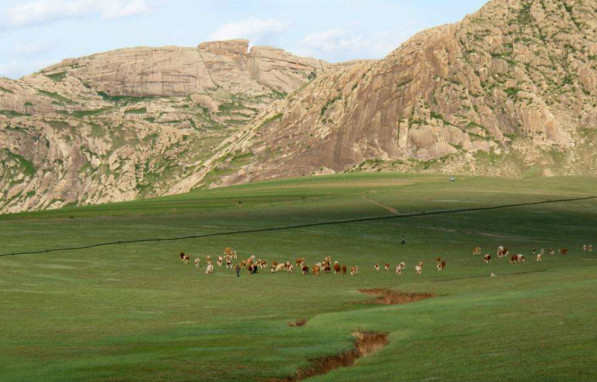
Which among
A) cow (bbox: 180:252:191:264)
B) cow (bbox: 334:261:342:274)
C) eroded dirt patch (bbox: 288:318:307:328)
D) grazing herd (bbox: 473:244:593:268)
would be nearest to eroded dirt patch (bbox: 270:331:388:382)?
eroded dirt patch (bbox: 288:318:307:328)

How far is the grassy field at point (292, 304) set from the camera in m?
30.4

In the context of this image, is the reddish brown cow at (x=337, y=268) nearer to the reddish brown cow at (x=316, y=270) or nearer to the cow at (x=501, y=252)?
the reddish brown cow at (x=316, y=270)

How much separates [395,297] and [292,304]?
9477 mm

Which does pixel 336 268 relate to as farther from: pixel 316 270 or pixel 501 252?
pixel 501 252

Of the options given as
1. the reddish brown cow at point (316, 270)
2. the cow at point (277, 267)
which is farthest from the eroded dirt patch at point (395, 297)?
the cow at point (277, 267)

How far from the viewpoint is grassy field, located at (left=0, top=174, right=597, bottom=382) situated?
30.4m

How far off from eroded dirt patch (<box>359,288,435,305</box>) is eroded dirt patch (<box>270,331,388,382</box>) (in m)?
16.2

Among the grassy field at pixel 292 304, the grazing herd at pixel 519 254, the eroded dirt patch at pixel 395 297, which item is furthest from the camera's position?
the grazing herd at pixel 519 254

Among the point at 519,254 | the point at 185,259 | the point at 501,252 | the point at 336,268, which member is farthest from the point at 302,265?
the point at 501,252

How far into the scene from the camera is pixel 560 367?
26.4 m

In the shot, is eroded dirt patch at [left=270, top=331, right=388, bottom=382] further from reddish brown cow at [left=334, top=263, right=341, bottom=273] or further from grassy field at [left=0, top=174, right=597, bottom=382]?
reddish brown cow at [left=334, top=263, right=341, bottom=273]

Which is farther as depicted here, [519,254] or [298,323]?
[519,254]

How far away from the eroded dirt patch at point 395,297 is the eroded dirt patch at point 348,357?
637 inches

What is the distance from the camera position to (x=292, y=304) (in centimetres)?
5228
